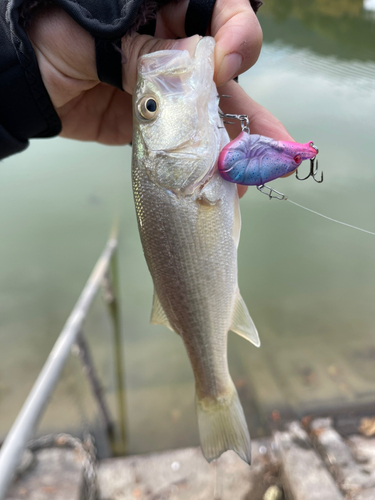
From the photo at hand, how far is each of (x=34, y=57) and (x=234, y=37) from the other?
701mm

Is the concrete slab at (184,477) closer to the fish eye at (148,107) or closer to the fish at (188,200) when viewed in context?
the fish at (188,200)

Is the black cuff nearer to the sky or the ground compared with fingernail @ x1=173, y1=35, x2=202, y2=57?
nearer to the ground

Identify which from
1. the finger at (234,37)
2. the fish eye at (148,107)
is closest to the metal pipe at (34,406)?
the fish eye at (148,107)

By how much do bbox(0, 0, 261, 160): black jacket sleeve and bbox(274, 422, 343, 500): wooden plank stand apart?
2402 mm

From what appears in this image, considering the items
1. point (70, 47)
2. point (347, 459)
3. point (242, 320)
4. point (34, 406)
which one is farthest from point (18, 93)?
point (347, 459)

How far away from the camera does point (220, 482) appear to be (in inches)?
89.8

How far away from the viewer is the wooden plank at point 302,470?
6.41 feet

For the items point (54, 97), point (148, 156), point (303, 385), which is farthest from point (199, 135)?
point (303, 385)

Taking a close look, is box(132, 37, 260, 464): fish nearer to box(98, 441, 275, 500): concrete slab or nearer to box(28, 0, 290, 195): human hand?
box(28, 0, 290, 195): human hand

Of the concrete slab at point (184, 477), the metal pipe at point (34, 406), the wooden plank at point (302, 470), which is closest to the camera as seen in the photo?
the metal pipe at point (34, 406)

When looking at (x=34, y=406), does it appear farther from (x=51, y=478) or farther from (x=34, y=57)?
(x=34, y=57)

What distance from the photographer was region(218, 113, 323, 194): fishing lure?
84cm

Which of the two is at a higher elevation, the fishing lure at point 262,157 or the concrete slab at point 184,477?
the fishing lure at point 262,157

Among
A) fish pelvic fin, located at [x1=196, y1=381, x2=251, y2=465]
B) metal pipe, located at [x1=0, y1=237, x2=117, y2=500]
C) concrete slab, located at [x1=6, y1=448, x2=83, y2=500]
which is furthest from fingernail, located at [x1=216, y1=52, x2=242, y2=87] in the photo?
concrete slab, located at [x1=6, y1=448, x2=83, y2=500]
